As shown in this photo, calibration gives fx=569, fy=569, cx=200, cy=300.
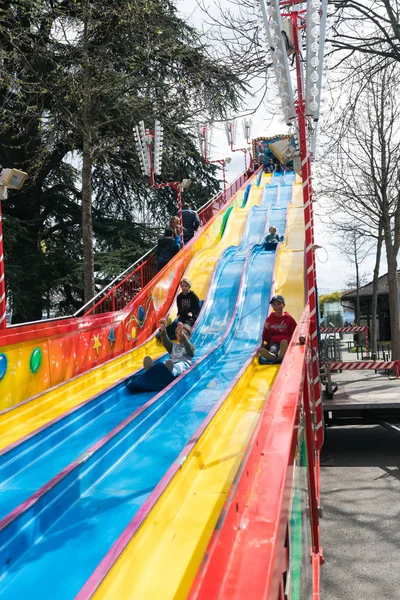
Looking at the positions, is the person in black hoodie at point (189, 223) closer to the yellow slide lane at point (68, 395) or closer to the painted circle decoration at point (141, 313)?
the yellow slide lane at point (68, 395)

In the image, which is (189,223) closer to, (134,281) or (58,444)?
(134,281)

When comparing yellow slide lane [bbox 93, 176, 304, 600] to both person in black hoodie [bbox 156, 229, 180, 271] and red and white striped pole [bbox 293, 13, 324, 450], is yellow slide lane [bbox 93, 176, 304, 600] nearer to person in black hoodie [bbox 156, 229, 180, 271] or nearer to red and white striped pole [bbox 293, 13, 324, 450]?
red and white striped pole [bbox 293, 13, 324, 450]

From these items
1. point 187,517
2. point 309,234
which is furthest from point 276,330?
point 187,517

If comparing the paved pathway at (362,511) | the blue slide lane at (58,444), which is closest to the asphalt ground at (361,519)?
the paved pathway at (362,511)

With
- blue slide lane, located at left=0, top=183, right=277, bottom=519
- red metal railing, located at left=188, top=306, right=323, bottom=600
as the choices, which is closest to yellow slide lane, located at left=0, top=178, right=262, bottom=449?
blue slide lane, located at left=0, top=183, right=277, bottom=519

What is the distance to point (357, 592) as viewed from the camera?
5.45 metres

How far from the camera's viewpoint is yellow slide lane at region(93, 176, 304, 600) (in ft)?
9.85

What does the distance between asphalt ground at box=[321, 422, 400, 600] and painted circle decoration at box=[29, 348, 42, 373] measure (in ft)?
13.3

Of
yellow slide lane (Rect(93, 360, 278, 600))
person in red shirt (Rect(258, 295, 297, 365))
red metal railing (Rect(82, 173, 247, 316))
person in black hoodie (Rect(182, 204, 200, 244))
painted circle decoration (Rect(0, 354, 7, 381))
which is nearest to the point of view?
yellow slide lane (Rect(93, 360, 278, 600))

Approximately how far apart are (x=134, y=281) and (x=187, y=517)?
37.8 ft

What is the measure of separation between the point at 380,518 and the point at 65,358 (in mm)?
4611

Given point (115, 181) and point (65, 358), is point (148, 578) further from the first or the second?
point (115, 181)

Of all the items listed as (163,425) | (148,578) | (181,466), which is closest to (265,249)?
(163,425)

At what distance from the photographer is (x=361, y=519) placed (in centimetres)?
720
